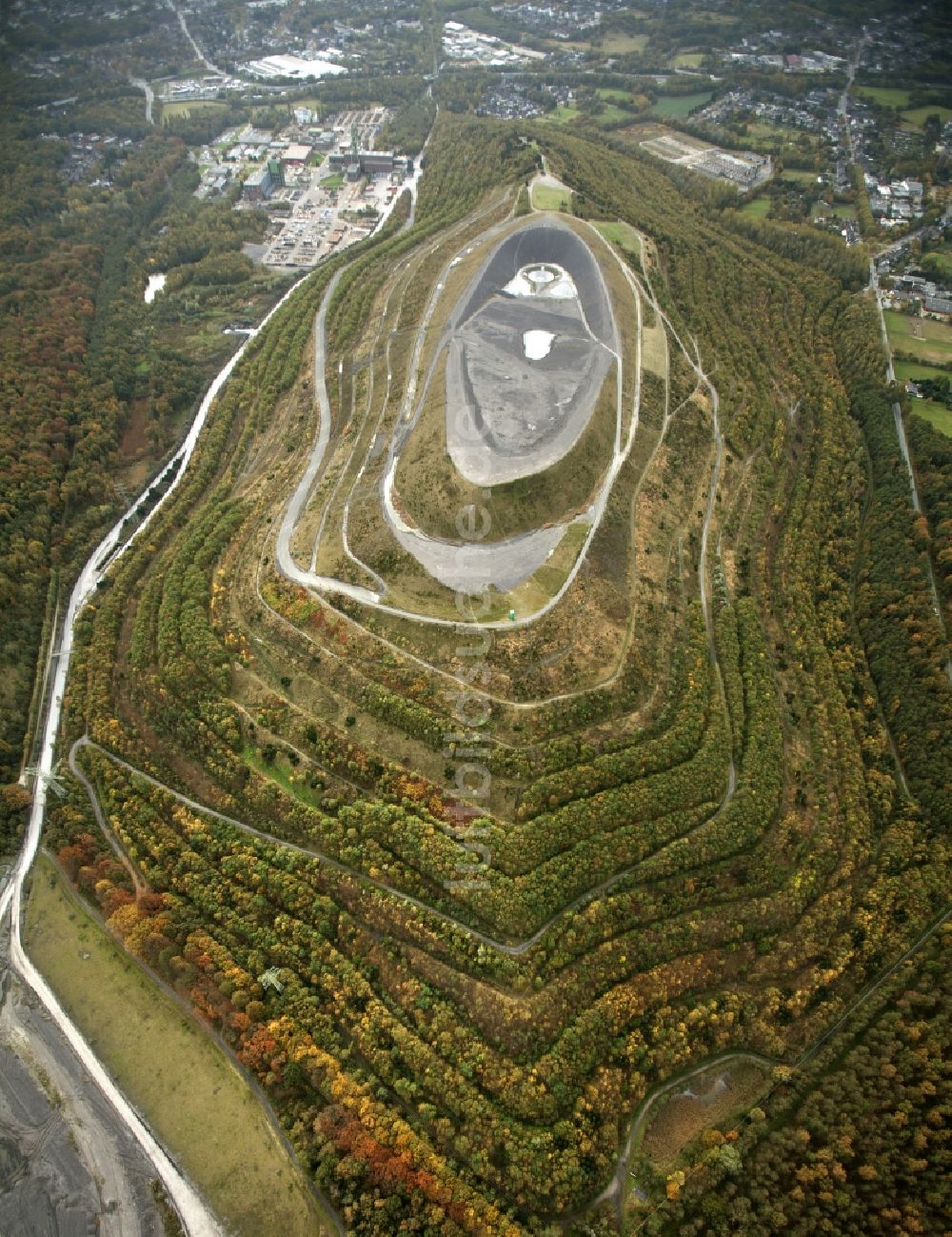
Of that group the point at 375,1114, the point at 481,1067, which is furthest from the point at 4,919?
the point at 481,1067

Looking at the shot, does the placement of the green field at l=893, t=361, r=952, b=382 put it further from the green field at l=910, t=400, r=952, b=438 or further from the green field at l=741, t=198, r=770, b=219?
the green field at l=741, t=198, r=770, b=219

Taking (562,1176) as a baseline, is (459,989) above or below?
above

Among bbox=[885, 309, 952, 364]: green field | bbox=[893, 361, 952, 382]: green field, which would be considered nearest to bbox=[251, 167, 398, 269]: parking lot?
bbox=[885, 309, 952, 364]: green field

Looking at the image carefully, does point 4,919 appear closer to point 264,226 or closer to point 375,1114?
point 375,1114

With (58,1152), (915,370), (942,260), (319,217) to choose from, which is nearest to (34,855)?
(58,1152)

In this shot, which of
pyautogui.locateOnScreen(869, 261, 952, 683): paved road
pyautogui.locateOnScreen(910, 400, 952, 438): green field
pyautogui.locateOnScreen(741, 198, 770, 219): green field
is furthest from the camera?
pyautogui.locateOnScreen(741, 198, 770, 219): green field

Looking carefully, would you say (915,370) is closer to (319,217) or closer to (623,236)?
(623,236)
